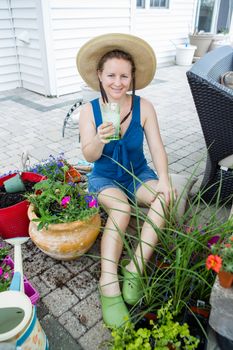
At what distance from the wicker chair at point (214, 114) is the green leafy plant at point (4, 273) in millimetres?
1201

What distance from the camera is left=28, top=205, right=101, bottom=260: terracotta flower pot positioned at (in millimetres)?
1639

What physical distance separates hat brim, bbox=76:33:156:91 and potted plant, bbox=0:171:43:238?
2.57ft

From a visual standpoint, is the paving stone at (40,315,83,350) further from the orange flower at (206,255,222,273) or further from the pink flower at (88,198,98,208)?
the orange flower at (206,255,222,273)

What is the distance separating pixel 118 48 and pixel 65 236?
3.63 ft

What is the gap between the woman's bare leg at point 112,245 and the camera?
151 centimetres

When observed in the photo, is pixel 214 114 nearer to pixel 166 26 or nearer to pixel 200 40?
pixel 166 26

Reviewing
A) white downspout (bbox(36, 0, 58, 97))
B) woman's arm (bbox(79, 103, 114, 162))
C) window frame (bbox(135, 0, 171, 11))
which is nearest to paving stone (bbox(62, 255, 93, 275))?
woman's arm (bbox(79, 103, 114, 162))

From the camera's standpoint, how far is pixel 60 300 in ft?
5.35

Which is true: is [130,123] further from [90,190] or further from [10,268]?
[10,268]

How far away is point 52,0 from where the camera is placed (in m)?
4.53

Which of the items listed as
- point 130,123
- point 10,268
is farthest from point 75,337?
point 130,123

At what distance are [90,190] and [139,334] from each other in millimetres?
980

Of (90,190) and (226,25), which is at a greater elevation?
(226,25)

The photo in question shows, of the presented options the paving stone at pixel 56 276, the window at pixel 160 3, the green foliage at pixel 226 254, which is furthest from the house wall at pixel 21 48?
the green foliage at pixel 226 254
